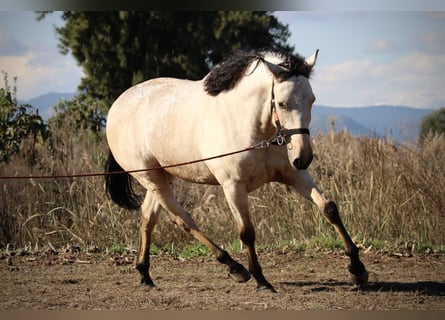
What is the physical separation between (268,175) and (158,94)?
1746 mm

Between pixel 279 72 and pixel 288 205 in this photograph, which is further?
pixel 288 205

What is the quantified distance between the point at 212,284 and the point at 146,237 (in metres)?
0.88

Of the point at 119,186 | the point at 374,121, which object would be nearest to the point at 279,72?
the point at 119,186

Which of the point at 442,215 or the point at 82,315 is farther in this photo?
the point at 442,215

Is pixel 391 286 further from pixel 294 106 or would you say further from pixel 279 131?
pixel 294 106

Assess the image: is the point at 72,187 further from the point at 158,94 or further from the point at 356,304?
the point at 356,304

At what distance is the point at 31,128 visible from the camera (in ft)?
33.1

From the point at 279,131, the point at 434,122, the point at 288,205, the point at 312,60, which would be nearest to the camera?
the point at 279,131

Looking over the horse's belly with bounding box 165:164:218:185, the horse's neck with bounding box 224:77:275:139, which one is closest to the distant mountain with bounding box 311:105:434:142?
the horse's belly with bounding box 165:164:218:185

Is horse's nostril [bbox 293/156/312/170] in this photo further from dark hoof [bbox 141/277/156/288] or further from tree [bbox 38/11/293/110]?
tree [bbox 38/11/293/110]

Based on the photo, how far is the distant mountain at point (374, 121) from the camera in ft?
30.7

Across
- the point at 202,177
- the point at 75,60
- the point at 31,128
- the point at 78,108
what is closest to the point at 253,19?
the point at 75,60

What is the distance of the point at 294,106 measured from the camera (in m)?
5.45

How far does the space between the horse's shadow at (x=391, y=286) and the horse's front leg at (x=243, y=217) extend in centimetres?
51
